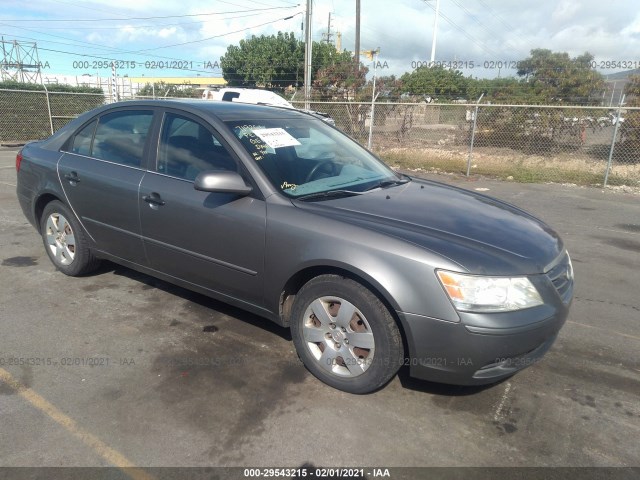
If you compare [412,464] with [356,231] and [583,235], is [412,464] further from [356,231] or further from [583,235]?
[583,235]

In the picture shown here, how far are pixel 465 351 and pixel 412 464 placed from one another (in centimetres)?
62

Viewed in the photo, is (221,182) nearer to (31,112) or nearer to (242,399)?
(242,399)

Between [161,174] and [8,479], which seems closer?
[8,479]

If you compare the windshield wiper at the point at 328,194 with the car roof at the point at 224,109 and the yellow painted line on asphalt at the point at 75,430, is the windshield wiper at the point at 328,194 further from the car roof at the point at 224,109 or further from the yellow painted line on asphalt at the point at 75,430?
the yellow painted line on asphalt at the point at 75,430

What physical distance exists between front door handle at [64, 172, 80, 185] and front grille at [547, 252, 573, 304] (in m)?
3.71

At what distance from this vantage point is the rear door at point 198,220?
9.95 ft

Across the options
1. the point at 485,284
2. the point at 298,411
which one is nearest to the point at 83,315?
the point at 298,411

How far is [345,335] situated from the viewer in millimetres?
2734

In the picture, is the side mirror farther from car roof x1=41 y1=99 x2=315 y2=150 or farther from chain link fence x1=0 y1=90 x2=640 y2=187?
chain link fence x1=0 y1=90 x2=640 y2=187

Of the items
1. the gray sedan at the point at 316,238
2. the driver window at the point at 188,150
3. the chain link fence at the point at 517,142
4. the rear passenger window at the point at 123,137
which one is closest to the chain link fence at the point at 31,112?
the chain link fence at the point at 517,142

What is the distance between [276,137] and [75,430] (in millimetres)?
2203

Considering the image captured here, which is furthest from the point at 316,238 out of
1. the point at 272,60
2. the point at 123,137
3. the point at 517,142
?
the point at 272,60

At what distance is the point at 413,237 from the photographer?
2.57m

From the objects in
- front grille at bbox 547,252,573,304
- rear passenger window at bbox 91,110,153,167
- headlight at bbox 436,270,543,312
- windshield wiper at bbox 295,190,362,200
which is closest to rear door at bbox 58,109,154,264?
rear passenger window at bbox 91,110,153,167
